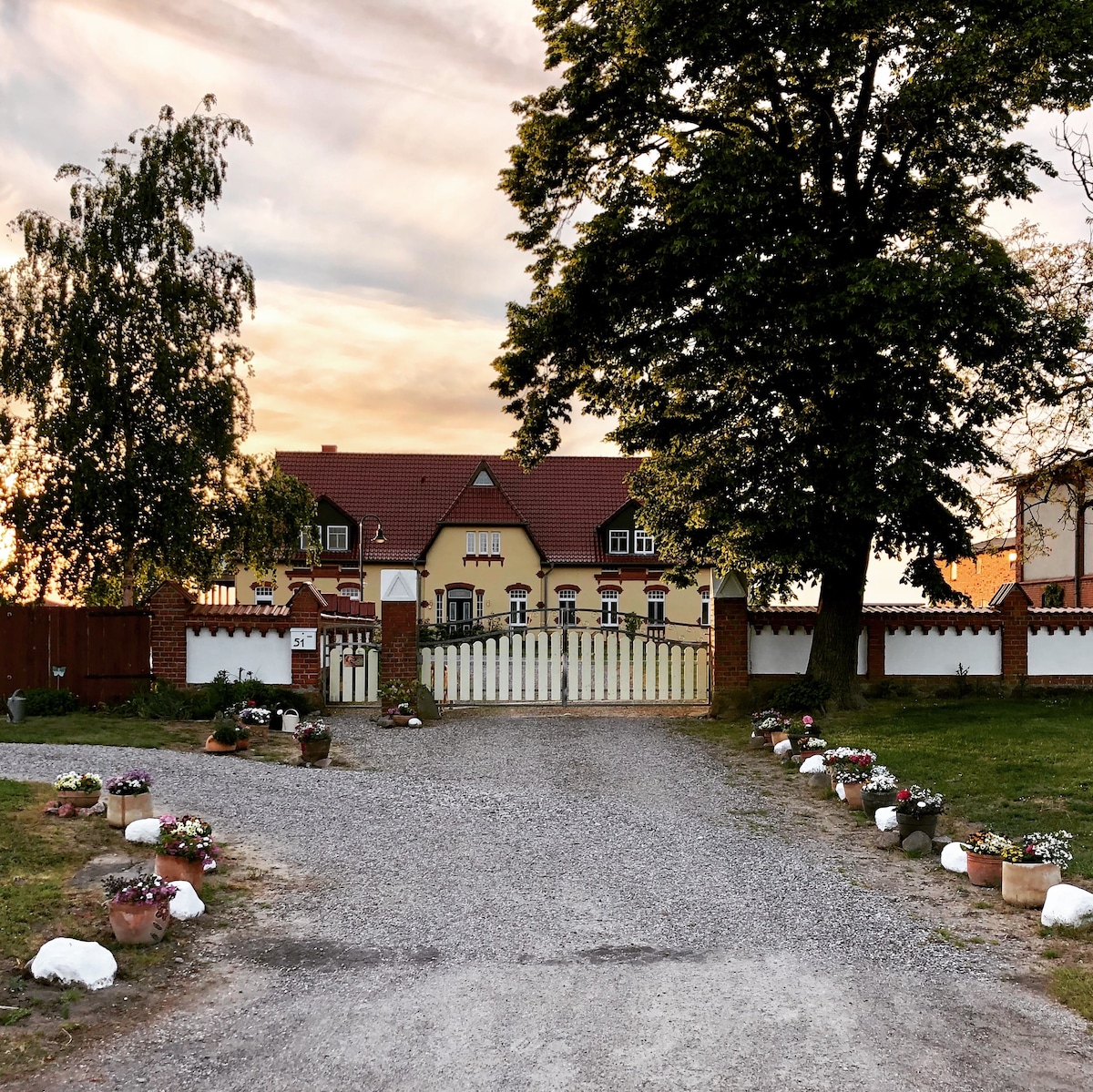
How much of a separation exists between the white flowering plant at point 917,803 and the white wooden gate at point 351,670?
11459mm

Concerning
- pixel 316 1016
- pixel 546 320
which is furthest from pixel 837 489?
pixel 316 1016

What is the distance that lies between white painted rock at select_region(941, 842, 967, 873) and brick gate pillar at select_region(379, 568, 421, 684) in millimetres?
11420

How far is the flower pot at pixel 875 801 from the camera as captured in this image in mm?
9526

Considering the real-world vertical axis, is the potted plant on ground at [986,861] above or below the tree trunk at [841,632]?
below

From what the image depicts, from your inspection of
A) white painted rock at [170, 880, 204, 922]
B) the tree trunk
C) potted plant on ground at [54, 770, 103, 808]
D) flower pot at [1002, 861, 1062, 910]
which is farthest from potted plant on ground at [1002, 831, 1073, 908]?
the tree trunk

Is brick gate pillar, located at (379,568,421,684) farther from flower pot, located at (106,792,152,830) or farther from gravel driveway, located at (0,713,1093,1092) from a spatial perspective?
flower pot, located at (106,792,152,830)

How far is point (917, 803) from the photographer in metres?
8.53

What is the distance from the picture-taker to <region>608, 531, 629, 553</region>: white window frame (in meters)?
46.0

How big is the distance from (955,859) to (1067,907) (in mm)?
1397

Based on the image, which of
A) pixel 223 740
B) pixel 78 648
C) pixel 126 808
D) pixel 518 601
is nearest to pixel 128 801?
pixel 126 808

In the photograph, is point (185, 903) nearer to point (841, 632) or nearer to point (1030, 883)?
point (1030, 883)

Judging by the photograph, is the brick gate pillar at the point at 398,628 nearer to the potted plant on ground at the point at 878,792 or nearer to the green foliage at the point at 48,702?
the green foliage at the point at 48,702

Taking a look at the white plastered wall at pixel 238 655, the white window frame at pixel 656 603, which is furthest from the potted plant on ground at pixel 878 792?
the white window frame at pixel 656 603

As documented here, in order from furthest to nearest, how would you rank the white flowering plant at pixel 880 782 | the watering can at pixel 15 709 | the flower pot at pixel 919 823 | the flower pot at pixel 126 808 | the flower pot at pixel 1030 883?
the watering can at pixel 15 709 → the white flowering plant at pixel 880 782 → the flower pot at pixel 126 808 → the flower pot at pixel 919 823 → the flower pot at pixel 1030 883
